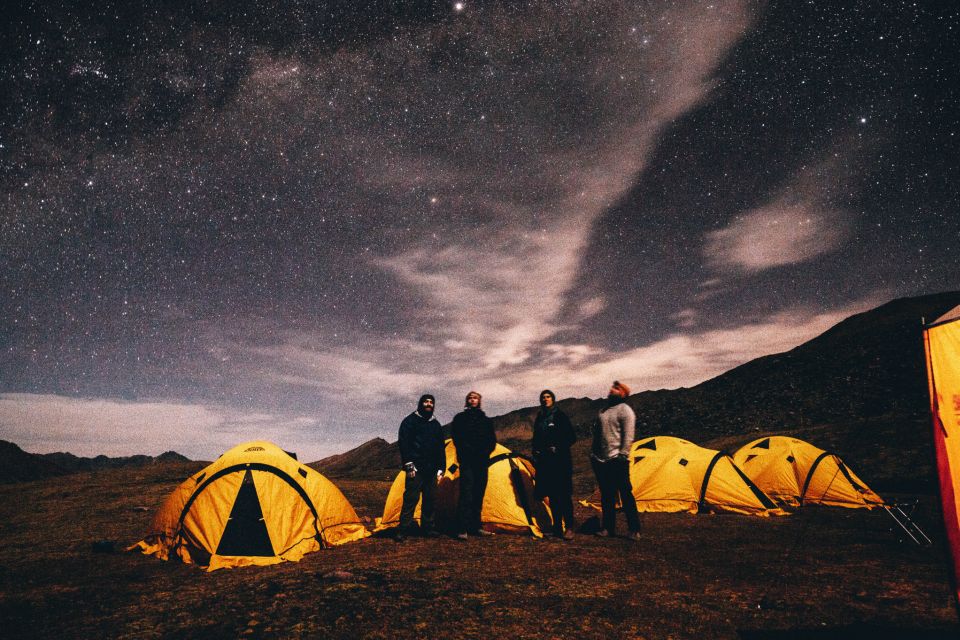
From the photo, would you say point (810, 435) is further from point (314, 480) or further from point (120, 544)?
point (120, 544)

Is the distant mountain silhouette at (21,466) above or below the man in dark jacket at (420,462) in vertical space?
below

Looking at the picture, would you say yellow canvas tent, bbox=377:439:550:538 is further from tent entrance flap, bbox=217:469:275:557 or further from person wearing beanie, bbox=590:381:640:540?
tent entrance flap, bbox=217:469:275:557

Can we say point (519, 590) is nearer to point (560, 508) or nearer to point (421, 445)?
point (560, 508)

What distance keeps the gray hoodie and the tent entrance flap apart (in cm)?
597

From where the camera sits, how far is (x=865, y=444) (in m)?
25.3

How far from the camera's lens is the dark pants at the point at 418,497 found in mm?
8430

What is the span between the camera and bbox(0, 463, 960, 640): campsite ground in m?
4.27

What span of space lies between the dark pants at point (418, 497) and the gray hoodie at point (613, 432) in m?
3.24

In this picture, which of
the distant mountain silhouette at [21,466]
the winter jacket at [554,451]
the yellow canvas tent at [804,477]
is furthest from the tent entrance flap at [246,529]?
the distant mountain silhouette at [21,466]

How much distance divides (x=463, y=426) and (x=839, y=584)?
5940mm

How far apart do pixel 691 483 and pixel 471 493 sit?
21.5 ft

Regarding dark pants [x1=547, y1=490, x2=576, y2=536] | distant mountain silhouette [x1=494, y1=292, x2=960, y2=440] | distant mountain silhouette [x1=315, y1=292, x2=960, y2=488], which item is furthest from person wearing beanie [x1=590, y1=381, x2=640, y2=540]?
distant mountain silhouette [x1=494, y1=292, x2=960, y2=440]

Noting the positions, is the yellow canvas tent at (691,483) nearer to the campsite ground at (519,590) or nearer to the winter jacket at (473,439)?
the campsite ground at (519,590)

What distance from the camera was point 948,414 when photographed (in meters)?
3.42
